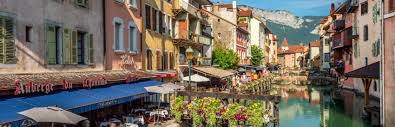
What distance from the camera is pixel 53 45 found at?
17750 millimetres

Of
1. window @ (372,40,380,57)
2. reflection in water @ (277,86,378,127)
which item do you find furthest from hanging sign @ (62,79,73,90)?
window @ (372,40,380,57)

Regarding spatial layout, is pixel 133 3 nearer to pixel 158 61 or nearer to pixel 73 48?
pixel 158 61

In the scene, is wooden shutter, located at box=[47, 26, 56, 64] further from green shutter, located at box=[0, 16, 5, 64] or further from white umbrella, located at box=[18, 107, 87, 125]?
white umbrella, located at box=[18, 107, 87, 125]

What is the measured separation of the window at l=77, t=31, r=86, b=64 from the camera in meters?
20.4

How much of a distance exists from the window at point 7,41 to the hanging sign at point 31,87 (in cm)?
147

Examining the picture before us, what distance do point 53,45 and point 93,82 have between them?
2268 mm

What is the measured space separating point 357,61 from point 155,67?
32496mm

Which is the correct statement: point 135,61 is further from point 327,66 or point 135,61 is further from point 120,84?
point 327,66

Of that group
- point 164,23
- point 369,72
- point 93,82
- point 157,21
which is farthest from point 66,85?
point 369,72

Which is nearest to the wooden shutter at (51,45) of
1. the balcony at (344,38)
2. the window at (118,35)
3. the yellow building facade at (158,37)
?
the window at (118,35)

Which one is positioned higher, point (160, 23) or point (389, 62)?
point (160, 23)

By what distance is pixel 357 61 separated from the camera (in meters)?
54.2

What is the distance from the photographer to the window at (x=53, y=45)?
17.4 meters

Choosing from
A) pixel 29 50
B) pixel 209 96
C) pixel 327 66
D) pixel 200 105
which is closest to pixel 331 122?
pixel 209 96
